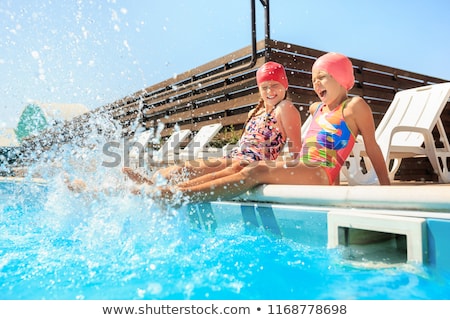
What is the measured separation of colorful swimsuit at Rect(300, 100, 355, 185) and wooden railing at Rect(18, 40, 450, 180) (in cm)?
366

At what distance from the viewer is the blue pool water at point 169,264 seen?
1.67 metres

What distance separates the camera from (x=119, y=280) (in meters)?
1.82

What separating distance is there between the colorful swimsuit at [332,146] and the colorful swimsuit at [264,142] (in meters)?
0.47

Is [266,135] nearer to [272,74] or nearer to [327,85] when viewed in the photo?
[272,74]

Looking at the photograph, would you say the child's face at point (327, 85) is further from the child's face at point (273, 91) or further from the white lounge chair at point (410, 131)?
the white lounge chair at point (410, 131)

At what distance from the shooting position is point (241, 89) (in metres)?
8.32

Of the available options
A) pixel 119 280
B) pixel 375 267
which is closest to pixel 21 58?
pixel 119 280

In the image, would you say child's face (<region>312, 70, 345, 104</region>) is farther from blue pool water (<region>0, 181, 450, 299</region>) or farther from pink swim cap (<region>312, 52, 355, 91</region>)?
blue pool water (<region>0, 181, 450, 299</region>)

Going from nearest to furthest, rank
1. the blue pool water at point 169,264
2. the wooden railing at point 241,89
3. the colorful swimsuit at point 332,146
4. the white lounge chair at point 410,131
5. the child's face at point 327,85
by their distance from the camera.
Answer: the blue pool water at point 169,264
the colorful swimsuit at point 332,146
the child's face at point 327,85
the white lounge chair at point 410,131
the wooden railing at point 241,89

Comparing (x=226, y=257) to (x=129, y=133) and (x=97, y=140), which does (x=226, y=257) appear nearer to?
(x=97, y=140)

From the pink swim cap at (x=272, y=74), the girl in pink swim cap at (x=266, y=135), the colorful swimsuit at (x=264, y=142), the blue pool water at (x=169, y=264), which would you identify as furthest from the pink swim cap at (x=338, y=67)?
the blue pool water at (x=169, y=264)

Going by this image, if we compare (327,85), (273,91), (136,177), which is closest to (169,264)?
(136,177)

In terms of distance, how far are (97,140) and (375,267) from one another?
3.59 m

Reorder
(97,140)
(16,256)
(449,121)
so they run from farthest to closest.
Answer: (449,121) → (97,140) → (16,256)
